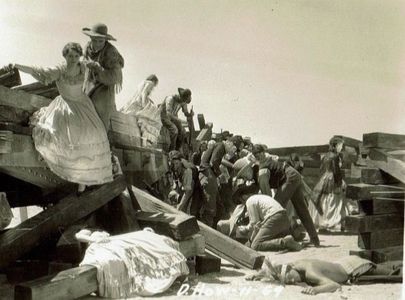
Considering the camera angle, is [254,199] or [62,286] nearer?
[62,286]

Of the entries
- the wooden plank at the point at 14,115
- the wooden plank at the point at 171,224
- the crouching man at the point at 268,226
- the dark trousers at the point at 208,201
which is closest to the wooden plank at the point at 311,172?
the dark trousers at the point at 208,201

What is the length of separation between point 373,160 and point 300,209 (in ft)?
7.52

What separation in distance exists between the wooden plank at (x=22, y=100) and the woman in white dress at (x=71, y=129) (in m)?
0.07

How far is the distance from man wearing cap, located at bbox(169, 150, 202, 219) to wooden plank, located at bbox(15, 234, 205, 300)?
460cm

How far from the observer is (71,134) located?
16.0 ft

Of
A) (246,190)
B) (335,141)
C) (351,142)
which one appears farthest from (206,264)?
(351,142)

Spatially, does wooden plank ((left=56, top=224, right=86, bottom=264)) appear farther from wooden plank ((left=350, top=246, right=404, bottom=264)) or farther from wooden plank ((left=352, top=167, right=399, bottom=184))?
wooden plank ((left=352, top=167, right=399, bottom=184))

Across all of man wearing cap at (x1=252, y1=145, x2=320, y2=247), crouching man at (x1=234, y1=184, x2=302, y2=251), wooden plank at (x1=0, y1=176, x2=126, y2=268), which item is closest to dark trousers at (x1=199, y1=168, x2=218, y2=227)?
man wearing cap at (x1=252, y1=145, x2=320, y2=247)

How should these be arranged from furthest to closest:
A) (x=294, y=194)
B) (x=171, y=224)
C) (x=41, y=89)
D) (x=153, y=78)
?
1. (x=294, y=194)
2. (x=153, y=78)
3. (x=171, y=224)
4. (x=41, y=89)

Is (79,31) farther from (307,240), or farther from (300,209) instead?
(307,240)

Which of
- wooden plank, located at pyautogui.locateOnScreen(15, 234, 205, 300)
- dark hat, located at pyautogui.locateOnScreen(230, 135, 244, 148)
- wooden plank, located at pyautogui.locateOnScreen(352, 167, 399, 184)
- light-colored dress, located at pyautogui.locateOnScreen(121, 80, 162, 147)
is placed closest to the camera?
wooden plank, located at pyautogui.locateOnScreen(15, 234, 205, 300)

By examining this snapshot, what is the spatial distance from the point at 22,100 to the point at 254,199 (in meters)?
3.49

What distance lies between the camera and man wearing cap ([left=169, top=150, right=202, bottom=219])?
8688 mm

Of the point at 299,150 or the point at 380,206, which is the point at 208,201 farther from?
the point at 380,206
